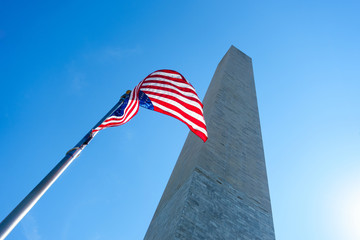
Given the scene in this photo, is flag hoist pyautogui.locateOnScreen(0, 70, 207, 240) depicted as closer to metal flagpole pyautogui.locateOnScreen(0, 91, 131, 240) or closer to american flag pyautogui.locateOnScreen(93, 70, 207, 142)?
american flag pyautogui.locateOnScreen(93, 70, 207, 142)

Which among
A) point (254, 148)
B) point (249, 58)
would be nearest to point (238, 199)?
point (254, 148)

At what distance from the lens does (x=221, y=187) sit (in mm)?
7594

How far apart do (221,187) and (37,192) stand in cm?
520

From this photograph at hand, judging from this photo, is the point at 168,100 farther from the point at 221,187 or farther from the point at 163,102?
the point at 221,187

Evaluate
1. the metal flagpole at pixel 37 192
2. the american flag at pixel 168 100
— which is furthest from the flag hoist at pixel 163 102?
the metal flagpole at pixel 37 192

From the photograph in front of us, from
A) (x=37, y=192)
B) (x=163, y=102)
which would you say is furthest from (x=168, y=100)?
(x=37, y=192)

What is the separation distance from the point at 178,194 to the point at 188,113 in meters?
2.60

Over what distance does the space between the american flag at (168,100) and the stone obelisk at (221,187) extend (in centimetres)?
189

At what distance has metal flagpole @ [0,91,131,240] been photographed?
9.59 ft

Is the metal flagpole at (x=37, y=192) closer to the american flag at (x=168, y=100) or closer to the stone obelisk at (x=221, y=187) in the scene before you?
the american flag at (x=168, y=100)

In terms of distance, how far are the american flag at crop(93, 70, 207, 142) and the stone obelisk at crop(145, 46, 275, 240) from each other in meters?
1.89

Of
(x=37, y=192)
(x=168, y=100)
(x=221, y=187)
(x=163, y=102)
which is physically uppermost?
(x=221, y=187)

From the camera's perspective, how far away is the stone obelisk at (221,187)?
6.39m

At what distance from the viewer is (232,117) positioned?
427 inches
